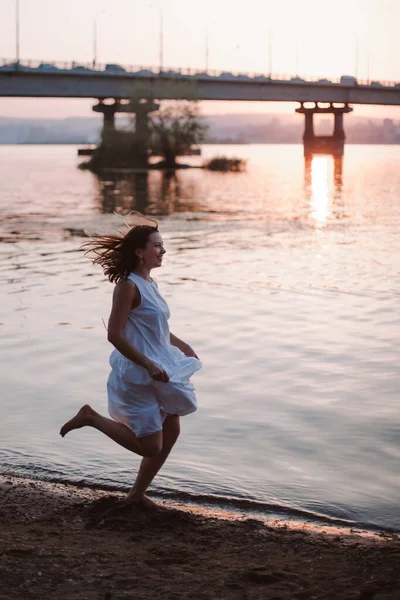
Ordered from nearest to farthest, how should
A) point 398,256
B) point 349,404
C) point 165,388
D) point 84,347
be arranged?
1. point 165,388
2. point 349,404
3. point 84,347
4. point 398,256

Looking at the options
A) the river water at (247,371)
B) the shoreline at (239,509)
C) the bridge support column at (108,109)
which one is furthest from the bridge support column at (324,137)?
the shoreline at (239,509)

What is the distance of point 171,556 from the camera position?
490 centimetres

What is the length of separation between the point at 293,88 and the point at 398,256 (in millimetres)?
100681

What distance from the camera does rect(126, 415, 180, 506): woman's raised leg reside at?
5.68 metres

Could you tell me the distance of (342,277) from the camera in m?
16.6

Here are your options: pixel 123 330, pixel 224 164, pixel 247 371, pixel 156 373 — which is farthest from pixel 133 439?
pixel 224 164

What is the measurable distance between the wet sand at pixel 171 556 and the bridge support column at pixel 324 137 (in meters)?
130

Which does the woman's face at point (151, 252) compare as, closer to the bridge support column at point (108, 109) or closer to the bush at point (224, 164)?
the bush at point (224, 164)

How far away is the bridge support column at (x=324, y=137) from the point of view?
132750mm

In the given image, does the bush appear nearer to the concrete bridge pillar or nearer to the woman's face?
the concrete bridge pillar

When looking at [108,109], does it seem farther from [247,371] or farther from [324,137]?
[247,371]

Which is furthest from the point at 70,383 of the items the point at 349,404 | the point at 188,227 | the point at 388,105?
the point at 388,105

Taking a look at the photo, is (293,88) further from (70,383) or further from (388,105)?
(70,383)

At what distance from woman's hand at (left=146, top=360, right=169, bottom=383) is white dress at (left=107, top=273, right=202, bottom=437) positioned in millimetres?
136
